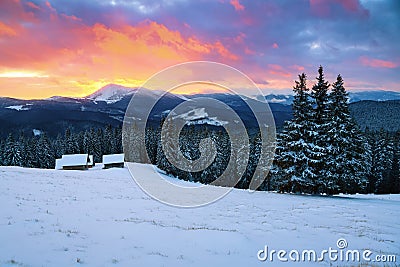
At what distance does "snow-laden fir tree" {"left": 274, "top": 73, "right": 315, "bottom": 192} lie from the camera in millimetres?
25203

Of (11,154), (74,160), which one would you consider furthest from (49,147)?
(74,160)

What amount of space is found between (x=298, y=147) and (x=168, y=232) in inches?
723

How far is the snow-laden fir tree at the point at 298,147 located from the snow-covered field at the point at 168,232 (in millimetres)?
7125

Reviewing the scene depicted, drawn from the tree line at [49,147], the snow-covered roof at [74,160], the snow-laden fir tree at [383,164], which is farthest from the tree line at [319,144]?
the tree line at [49,147]

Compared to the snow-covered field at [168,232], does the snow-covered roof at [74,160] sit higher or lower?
lower

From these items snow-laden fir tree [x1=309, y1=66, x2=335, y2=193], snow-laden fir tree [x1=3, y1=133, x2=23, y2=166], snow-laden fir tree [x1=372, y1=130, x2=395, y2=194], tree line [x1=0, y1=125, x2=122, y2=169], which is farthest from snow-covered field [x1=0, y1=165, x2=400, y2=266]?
tree line [x1=0, y1=125, x2=122, y2=169]

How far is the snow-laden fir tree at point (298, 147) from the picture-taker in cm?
2520

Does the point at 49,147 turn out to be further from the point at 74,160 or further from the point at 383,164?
the point at 383,164

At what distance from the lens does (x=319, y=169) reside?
25.4 meters

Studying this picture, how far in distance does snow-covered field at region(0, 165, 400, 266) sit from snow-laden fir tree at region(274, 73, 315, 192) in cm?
712

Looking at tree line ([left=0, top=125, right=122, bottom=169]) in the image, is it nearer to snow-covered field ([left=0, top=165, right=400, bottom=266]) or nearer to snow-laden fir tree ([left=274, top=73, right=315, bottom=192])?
snow-covered field ([left=0, top=165, right=400, bottom=266])

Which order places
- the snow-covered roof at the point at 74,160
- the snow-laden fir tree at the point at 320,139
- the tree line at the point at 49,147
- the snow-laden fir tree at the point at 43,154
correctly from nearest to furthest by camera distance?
the snow-laden fir tree at the point at 320,139, the snow-covered roof at the point at 74,160, the tree line at the point at 49,147, the snow-laden fir tree at the point at 43,154

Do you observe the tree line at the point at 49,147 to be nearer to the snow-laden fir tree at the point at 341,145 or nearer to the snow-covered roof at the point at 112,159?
the snow-covered roof at the point at 112,159

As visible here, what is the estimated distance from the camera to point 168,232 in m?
11.0
